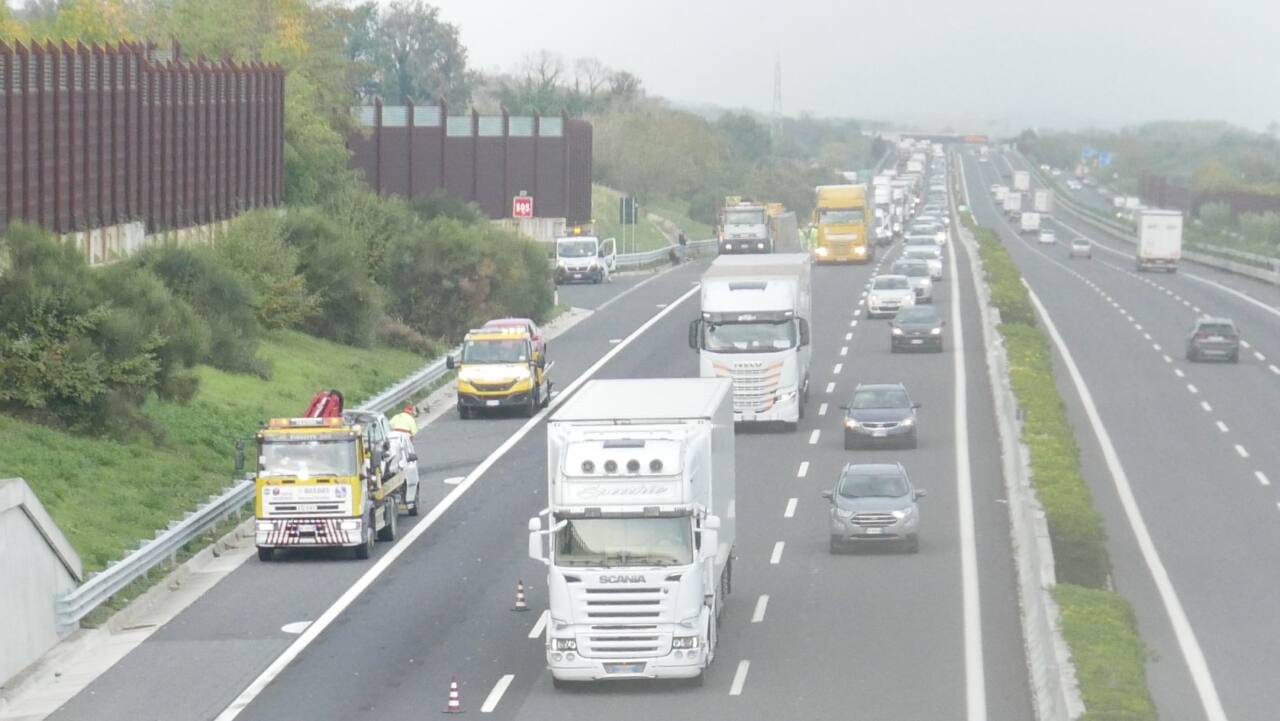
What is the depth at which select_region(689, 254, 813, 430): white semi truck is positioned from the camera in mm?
47656

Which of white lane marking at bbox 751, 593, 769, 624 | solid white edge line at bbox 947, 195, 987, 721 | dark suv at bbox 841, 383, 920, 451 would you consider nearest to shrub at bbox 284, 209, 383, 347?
solid white edge line at bbox 947, 195, 987, 721

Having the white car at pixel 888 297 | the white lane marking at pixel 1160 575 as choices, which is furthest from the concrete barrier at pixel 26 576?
the white car at pixel 888 297

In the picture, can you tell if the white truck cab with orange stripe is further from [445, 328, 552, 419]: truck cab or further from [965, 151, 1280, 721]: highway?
[445, 328, 552, 419]: truck cab

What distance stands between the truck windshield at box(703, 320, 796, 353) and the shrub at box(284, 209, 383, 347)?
1785cm

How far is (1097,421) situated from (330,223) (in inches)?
1034

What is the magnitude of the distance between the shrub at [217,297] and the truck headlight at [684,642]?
29068 mm

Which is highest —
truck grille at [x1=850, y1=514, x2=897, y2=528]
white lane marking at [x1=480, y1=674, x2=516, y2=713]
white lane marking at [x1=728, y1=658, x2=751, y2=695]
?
truck grille at [x1=850, y1=514, x2=897, y2=528]

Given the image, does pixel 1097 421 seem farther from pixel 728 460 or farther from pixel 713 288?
pixel 728 460

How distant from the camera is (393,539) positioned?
35.8 meters

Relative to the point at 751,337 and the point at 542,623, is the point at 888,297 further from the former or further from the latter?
the point at 542,623

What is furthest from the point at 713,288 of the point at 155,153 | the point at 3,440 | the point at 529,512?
the point at 155,153

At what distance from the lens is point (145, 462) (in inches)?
1524

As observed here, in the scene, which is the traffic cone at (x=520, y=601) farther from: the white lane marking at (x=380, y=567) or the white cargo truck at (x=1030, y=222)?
the white cargo truck at (x=1030, y=222)

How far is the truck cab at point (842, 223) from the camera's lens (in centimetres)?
10288
